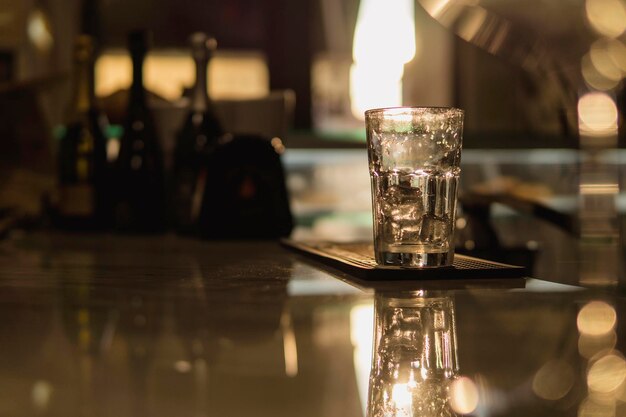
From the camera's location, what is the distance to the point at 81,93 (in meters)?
1.51

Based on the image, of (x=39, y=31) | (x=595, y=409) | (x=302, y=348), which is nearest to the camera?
(x=595, y=409)

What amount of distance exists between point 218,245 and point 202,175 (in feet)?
0.51

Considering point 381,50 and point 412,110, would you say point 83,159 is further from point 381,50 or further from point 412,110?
point 381,50

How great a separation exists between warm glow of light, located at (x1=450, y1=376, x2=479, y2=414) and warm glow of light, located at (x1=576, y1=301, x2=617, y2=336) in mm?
132

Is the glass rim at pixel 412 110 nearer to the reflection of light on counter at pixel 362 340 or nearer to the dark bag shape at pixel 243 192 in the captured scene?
the reflection of light on counter at pixel 362 340

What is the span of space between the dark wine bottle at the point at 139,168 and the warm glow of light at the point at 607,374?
1.10 metres

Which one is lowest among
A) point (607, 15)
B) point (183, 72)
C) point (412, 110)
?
point (412, 110)

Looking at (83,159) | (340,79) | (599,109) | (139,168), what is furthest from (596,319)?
(599,109)

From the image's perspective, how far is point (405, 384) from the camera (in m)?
0.29

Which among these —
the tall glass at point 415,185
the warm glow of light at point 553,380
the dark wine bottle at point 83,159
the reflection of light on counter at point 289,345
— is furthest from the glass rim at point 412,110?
the dark wine bottle at point 83,159

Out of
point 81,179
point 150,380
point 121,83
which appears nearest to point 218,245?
point 81,179

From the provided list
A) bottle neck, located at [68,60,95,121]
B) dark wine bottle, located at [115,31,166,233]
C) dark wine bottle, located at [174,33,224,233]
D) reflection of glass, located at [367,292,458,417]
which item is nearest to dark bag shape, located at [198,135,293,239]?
dark wine bottle, located at [174,33,224,233]

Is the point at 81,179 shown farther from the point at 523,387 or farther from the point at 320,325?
the point at 523,387

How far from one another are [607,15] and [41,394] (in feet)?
3.87
